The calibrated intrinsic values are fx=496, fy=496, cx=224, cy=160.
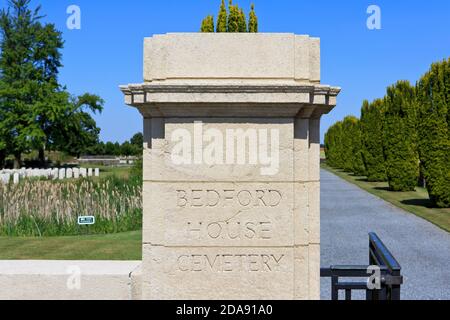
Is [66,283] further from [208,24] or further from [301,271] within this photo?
[208,24]

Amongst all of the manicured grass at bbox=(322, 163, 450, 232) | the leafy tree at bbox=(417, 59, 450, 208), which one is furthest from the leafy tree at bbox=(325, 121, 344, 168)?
the leafy tree at bbox=(417, 59, 450, 208)

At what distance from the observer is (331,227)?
1368cm

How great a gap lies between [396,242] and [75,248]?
7.18 metres

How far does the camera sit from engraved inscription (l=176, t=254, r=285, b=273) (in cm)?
339

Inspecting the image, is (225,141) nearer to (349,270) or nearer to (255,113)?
(255,113)

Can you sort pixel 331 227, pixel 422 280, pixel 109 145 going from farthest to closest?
pixel 109 145
pixel 331 227
pixel 422 280

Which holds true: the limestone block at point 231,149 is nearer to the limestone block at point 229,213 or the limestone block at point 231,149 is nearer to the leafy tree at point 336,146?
the limestone block at point 229,213

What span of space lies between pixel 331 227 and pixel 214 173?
1090 centimetres

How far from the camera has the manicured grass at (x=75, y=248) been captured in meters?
9.31

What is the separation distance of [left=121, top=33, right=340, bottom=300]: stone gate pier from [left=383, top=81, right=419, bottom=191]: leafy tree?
2309 cm

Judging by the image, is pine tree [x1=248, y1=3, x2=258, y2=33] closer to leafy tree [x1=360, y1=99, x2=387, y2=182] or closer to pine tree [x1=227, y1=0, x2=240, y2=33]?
pine tree [x1=227, y1=0, x2=240, y2=33]

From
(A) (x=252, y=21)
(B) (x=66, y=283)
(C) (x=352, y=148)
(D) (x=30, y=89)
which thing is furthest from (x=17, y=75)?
(B) (x=66, y=283)

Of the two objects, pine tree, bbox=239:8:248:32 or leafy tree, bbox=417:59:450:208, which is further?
leafy tree, bbox=417:59:450:208
